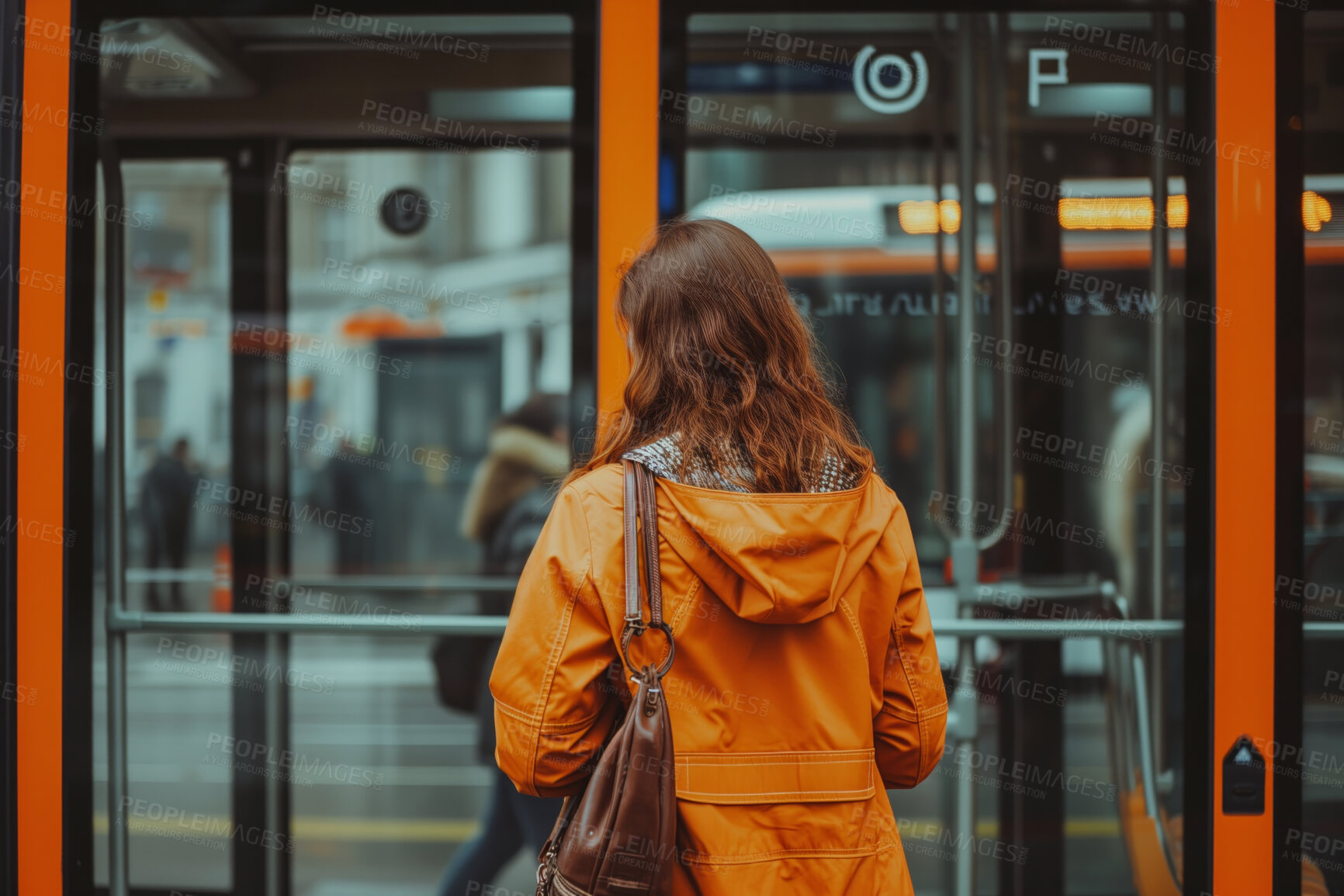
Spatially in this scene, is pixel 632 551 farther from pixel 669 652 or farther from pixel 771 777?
pixel 771 777

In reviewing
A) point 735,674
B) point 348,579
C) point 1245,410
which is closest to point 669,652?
point 735,674

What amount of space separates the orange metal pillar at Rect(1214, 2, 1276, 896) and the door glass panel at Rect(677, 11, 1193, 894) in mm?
294

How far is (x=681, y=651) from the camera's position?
4.30ft

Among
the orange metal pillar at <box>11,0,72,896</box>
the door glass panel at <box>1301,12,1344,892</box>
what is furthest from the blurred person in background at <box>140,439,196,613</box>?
the door glass panel at <box>1301,12,1344,892</box>

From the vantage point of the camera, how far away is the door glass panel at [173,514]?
2.98m

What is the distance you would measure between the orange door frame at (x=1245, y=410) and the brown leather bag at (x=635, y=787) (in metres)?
1.22

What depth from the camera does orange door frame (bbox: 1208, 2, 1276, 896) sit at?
77.0 inches

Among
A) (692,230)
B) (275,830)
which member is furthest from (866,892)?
(275,830)

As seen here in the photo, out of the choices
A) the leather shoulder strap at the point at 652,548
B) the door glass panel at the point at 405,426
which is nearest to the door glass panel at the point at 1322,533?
the leather shoulder strap at the point at 652,548

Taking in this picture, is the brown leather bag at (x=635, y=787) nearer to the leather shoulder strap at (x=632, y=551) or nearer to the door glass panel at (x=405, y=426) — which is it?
the leather shoulder strap at (x=632, y=551)

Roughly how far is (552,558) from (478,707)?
1616 millimetres

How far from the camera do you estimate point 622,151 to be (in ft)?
6.61

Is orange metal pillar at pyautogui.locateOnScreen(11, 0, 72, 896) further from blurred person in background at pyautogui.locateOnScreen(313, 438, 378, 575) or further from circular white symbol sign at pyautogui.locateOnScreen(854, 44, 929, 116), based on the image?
blurred person in background at pyautogui.locateOnScreen(313, 438, 378, 575)

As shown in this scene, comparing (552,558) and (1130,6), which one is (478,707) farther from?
(1130,6)
